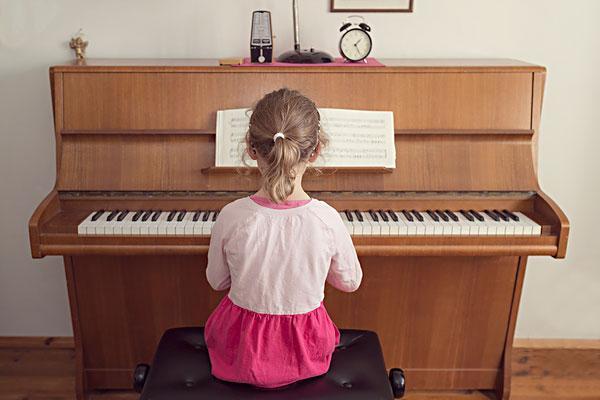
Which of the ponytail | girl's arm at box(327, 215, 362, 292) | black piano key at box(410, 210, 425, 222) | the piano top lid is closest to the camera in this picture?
the ponytail

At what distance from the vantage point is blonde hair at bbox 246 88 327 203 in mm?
1234

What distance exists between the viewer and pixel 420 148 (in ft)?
6.54

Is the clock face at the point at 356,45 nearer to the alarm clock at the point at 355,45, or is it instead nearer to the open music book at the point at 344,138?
the alarm clock at the point at 355,45

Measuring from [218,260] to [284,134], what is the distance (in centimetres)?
38

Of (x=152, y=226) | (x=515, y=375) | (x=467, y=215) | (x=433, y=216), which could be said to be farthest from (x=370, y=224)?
(x=515, y=375)

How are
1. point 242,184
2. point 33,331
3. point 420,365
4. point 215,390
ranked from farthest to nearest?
point 33,331
point 420,365
point 242,184
point 215,390

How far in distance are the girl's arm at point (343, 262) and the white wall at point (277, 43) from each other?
1.17m

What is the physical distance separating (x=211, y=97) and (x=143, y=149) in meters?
0.30

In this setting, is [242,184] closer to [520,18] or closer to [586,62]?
[520,18]

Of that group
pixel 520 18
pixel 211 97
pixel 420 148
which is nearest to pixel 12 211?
pixel 211 97

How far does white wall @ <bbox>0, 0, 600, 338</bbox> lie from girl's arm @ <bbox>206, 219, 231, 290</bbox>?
1157 millimetres

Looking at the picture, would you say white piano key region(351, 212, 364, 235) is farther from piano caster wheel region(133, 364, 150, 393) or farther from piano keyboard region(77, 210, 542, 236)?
piano caster wheel region(133, 364, 150, 393)

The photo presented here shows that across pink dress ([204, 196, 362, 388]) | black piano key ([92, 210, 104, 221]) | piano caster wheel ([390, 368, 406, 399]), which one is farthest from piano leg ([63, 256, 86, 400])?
piano caster wheel ([390, 368, 406, 399])

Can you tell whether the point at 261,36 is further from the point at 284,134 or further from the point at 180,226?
the point at 284,134
